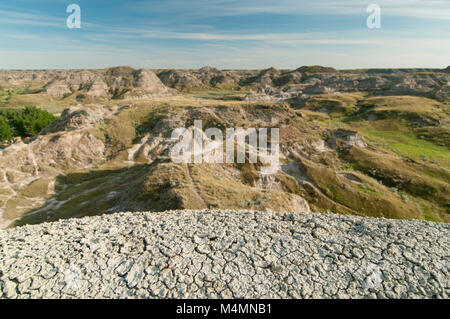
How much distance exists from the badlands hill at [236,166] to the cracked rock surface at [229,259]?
1091 cm

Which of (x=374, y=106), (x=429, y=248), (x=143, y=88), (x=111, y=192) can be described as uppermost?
(x=143, y=88)

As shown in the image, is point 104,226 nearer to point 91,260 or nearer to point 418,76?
point 91,260

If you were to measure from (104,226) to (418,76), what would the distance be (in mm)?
171048

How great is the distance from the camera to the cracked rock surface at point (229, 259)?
6.15m

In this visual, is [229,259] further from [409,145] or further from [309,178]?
[409,145]

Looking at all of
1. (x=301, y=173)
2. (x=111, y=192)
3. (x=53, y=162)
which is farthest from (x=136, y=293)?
(x=53, y=162)

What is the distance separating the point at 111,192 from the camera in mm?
30719

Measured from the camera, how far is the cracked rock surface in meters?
6.15

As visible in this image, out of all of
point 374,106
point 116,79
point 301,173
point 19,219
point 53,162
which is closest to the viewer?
point 19,219

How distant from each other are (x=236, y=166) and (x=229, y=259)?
26.8m
